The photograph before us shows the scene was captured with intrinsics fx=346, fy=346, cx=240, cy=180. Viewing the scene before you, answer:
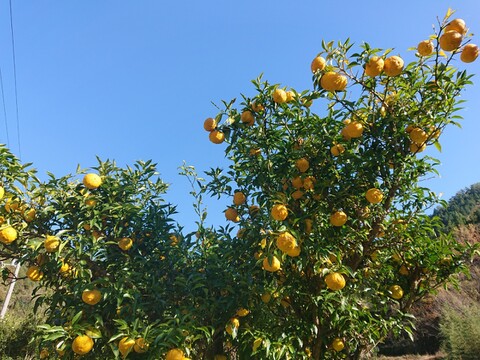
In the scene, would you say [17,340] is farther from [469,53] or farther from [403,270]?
[469,53]

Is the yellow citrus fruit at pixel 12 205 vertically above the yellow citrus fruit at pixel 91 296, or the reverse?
the yellow citrus fruit at pixel 12 205

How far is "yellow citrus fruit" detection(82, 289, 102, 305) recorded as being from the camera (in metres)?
2.18

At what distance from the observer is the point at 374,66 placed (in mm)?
2174

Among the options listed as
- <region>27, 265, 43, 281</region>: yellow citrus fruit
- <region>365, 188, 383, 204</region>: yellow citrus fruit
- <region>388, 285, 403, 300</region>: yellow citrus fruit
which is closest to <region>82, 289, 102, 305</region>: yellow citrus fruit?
<region>27, 265, 43, 281</region>: yellow citrus fruit

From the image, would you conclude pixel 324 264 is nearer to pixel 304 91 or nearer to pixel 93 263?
pixel 304 91

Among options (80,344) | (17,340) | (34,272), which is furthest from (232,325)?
(17,340)

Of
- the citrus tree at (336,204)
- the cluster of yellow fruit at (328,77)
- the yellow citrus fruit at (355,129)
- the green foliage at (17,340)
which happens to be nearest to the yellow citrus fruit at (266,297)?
the citrus tree at (336,204)

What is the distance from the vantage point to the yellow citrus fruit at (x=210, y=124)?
8.52 feet

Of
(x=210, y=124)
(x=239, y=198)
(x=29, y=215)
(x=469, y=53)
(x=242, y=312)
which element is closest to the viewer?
(x=469, y=53)

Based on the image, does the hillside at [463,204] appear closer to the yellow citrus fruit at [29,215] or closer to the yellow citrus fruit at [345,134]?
the yellow citrus fruit at [345,134]

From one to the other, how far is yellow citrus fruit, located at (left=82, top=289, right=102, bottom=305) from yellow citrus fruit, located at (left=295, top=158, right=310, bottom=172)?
1.56m

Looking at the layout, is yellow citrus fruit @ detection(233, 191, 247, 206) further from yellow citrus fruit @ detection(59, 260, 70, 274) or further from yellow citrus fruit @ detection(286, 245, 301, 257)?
yellow citrus fruit @ detection(59, 260, 70, 274)

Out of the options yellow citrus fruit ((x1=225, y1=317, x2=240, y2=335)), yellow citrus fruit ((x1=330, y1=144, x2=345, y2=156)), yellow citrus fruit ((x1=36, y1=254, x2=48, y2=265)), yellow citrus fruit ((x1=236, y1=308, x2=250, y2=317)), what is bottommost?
yellow citrus fruit ((x1=225, y1=317, x2=240, y2=335))

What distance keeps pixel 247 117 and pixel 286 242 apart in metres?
1.00
